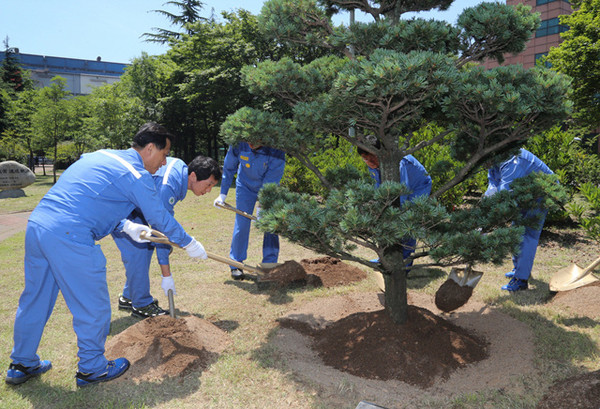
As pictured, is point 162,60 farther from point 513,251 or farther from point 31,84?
point 513,251

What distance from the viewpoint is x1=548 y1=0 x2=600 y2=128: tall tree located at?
51.8 feet

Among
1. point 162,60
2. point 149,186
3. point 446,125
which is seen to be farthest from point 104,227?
point 162,60

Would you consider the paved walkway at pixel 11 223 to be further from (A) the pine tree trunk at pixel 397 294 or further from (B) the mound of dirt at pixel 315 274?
(A) the pine tree trunk at pixel 397 294

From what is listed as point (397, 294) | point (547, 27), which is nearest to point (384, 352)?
point (397, 294)

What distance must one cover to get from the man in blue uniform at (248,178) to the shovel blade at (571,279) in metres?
3.20

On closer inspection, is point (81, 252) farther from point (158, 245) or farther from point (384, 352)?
point (384, 352)

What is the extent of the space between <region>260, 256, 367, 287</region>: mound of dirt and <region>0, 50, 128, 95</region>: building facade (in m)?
58.6

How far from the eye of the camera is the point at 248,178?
5531 millimetres

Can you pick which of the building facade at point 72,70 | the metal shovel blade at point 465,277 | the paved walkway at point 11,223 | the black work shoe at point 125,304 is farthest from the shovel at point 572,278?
the building facade at point 72,70

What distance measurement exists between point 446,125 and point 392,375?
197cm

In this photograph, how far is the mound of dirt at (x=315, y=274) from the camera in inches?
196

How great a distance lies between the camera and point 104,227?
3.03 metres

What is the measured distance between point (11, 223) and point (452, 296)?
10720 millimetres

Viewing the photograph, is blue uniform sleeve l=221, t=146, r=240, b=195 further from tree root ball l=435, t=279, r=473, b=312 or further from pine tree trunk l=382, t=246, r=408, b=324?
tree root ball l=435, t=279, r=473, b=312
